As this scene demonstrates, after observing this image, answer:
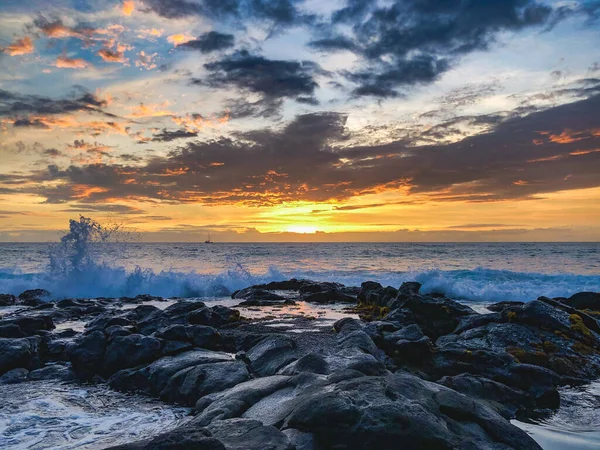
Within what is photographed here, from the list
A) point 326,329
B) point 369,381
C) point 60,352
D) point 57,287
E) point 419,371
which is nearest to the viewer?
point 369,381

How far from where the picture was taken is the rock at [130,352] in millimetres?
11961

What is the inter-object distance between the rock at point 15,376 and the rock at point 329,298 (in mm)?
16475

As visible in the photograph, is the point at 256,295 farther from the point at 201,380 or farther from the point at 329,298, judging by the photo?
the point at 201,380

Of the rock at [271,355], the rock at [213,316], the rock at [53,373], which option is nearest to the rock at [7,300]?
the rock at [213,316]

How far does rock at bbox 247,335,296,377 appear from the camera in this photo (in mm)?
10359

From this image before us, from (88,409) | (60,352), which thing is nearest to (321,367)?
(88,409)

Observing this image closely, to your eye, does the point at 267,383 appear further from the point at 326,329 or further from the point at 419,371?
the point at 326,329

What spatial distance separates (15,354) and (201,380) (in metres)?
6.02

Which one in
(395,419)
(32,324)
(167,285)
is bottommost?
(167,285)

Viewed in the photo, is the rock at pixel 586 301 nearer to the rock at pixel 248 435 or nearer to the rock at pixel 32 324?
the rock at pixel 248 435

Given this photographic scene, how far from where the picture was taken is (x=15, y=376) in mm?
11312

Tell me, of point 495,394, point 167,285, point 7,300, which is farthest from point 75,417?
point 167,285

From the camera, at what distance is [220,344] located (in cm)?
1388

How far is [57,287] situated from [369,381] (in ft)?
109
